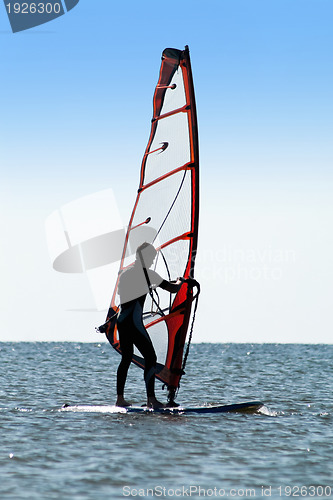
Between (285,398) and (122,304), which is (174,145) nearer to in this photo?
(122,304)

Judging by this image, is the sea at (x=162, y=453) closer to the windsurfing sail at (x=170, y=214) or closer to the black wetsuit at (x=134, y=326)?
the black wetsuit at (x=134, y=326)

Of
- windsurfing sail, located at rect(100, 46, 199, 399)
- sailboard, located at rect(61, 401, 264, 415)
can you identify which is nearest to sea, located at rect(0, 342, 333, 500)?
sailboard, located at rect(61, 401, 264, 415)

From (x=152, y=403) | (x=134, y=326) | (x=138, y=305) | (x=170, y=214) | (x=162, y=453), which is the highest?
(x=170, y=214)

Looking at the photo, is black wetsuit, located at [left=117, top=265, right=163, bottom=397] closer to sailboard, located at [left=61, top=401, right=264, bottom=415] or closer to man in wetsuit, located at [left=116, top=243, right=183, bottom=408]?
man in wetsuit, located at [left=116, top=243, right=183, bottom=408]

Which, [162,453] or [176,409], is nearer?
[162,453]

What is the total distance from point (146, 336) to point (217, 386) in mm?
4518

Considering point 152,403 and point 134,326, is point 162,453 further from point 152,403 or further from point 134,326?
point 134,326

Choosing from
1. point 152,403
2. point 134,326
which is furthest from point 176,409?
point 134,326

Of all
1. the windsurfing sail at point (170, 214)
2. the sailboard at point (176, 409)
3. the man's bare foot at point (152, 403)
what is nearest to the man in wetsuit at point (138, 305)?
the man's bare foot at point (152, 403)

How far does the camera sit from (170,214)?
271 inches

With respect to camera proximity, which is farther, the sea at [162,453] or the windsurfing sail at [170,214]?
the windsurfing sail at [170,214]

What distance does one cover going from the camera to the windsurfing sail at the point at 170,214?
22.0 feet

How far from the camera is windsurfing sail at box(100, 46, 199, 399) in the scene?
6.69m

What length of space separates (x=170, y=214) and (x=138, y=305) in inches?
42.3
